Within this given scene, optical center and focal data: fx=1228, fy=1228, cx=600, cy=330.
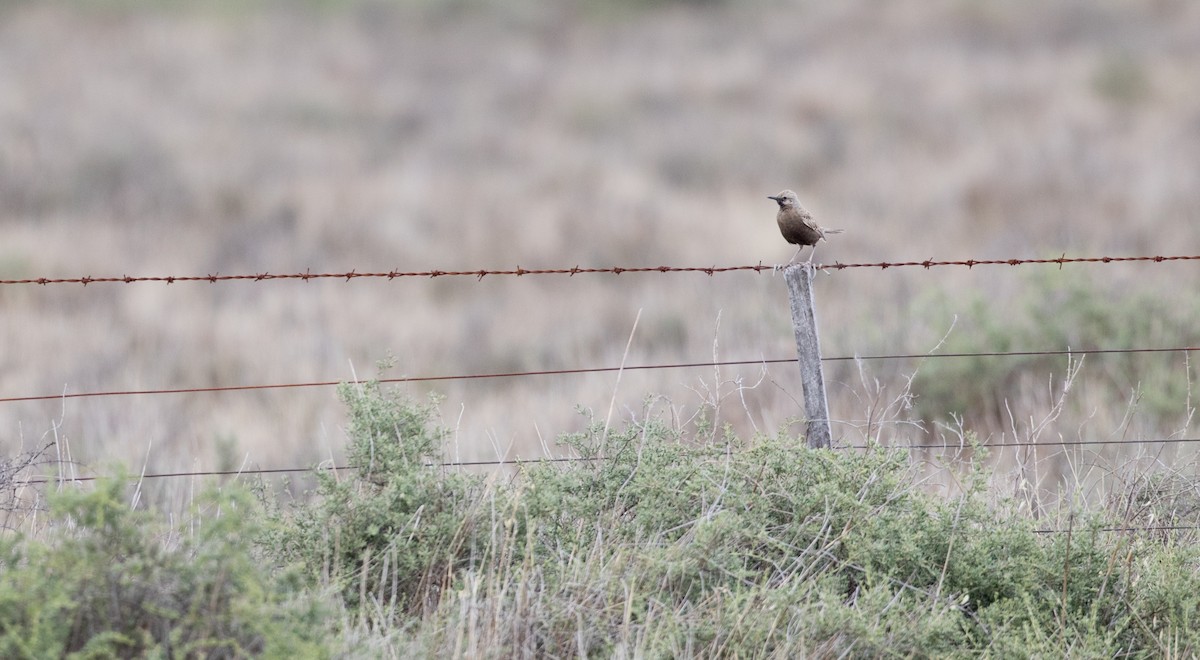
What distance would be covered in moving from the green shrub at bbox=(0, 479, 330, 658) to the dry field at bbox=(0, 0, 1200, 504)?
139 cm

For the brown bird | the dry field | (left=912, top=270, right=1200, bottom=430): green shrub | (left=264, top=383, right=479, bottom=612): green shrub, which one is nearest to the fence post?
the dry field

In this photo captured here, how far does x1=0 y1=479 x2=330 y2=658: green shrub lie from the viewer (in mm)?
3277

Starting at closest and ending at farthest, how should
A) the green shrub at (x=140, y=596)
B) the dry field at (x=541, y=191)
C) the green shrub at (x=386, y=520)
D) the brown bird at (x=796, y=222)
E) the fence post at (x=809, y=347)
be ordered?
the green shrub at (x=140, y=596) → the green shrub at (x=386, y=520) → the fence post at (x=809, y=347) → the brown bird at (x=796, y=222) → the dry field at (x=541, y=191)

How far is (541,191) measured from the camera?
62.2ft

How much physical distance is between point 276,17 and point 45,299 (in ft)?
56.9

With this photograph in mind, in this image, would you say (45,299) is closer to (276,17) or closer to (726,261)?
(726,261)

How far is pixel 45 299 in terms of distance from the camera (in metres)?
13.3

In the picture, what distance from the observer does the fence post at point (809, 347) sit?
465cm

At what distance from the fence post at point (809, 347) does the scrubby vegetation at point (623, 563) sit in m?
0.22

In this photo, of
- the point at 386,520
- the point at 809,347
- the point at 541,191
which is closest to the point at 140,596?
the point at 386,520

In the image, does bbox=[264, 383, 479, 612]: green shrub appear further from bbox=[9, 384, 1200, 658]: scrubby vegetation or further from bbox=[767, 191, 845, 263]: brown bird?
bbox=[767, 191, 845, 263]: brown bird

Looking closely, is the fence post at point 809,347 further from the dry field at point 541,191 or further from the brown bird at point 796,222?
the brown bird at point 796,222

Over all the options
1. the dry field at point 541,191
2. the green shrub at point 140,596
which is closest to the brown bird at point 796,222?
the dry field at point 541,191

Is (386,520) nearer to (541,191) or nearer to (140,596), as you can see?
(140,596)
